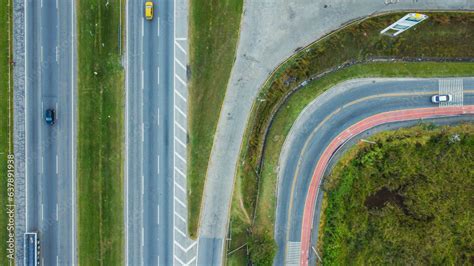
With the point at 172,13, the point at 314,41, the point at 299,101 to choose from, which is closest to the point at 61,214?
the point at 172,13

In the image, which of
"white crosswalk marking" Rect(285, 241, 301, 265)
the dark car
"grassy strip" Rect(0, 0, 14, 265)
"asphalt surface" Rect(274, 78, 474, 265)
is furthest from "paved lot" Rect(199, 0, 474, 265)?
"grassy strip" Rect(0, 0, 14, 265)

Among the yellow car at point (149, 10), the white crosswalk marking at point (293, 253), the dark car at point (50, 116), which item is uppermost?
the yellow car at point (149, 10)

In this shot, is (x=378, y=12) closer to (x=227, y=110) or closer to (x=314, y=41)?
(x=314, y=41)

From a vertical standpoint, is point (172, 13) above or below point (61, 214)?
above

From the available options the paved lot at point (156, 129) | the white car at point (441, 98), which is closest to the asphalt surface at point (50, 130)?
the paved lot at point (156, 129)

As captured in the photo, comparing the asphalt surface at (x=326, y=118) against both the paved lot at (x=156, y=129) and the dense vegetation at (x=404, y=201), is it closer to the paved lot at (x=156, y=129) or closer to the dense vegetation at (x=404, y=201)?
the dense vegetation at (x=404, y=201)

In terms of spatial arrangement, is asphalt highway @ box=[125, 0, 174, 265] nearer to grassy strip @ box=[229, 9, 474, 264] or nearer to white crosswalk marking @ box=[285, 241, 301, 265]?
grassy strip @ box=[229, 9, 474, 264]
